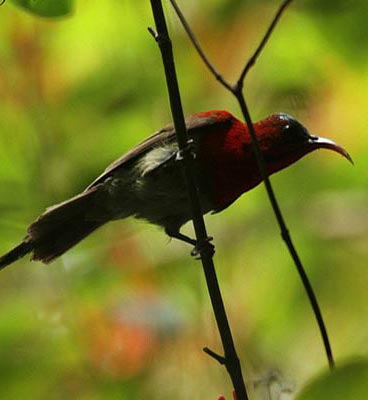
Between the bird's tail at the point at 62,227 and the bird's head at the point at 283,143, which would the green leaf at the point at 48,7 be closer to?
the bird's tail at the point at 62,227

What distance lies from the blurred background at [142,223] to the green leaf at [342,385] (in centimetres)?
230

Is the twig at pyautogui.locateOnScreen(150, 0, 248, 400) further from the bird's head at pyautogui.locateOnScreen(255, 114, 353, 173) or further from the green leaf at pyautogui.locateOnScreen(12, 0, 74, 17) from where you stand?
the bird's head at pyautogui.locateOnScreen(255, 114, 353, 173)

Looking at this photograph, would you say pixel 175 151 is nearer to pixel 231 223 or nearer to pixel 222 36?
pixel 231 223

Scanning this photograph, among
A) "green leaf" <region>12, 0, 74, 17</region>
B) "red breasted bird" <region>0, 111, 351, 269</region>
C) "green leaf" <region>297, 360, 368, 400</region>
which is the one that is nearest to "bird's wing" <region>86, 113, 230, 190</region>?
"red breasted bird" <region>0, 111, 351, 269</region>

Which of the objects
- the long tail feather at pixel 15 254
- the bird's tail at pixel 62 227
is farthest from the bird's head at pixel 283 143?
the long tail feather at pixel 15 254

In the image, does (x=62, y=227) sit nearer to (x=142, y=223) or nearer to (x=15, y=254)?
(x=15, y=254)

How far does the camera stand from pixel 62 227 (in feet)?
9.23

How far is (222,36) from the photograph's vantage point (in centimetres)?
381

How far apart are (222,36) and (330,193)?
2.76ft

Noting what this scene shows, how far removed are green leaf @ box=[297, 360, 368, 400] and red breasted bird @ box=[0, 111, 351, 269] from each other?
5.21 ft

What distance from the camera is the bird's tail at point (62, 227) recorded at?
2.64 metres

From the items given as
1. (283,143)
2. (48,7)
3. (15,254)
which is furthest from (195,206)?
(283,143)

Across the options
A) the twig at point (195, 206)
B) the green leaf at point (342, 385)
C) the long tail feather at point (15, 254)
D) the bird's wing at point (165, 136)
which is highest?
the bird's wing at point (165, 136)

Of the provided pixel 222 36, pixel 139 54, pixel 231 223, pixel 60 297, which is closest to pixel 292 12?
pixel 222 36
